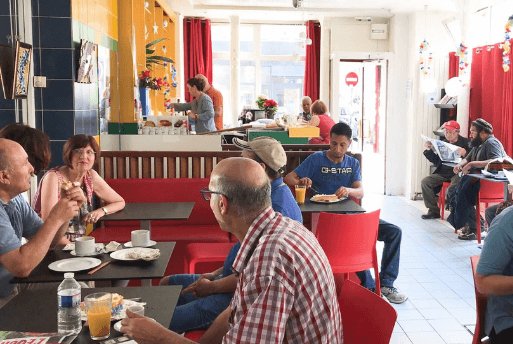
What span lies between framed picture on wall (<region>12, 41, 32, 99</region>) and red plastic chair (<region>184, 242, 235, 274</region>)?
1740 mm

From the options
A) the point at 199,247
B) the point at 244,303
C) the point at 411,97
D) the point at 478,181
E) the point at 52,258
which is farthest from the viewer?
the point at 411,97

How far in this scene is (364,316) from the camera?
6.03ft

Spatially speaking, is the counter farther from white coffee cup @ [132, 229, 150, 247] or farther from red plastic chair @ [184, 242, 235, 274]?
white coffee cup @ [132, 229, 150, 247]

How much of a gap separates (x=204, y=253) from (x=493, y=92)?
5.55 metres

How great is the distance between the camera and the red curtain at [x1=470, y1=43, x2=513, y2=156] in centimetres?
727

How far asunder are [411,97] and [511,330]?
7.66 m

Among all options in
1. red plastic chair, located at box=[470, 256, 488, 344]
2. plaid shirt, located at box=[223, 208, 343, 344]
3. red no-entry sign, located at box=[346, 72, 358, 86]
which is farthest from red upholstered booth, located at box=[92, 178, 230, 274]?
red no-entry sign, located at box=[346, 72, 358, 86]

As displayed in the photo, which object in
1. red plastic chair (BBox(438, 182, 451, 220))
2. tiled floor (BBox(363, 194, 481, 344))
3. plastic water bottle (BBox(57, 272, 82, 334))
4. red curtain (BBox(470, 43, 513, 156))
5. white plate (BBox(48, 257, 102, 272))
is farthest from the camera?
red plastic chair (BBox(438, 182, 451, 220))

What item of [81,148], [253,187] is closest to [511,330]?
[253,187]

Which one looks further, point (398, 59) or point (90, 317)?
point (398, 59)

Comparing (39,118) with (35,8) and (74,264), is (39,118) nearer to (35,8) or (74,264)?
(35,8)

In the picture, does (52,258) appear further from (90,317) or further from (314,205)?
(314,205)

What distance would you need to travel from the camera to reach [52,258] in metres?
2.73

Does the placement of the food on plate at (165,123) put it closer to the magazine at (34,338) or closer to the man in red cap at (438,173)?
the man in red cap at (438,173)
